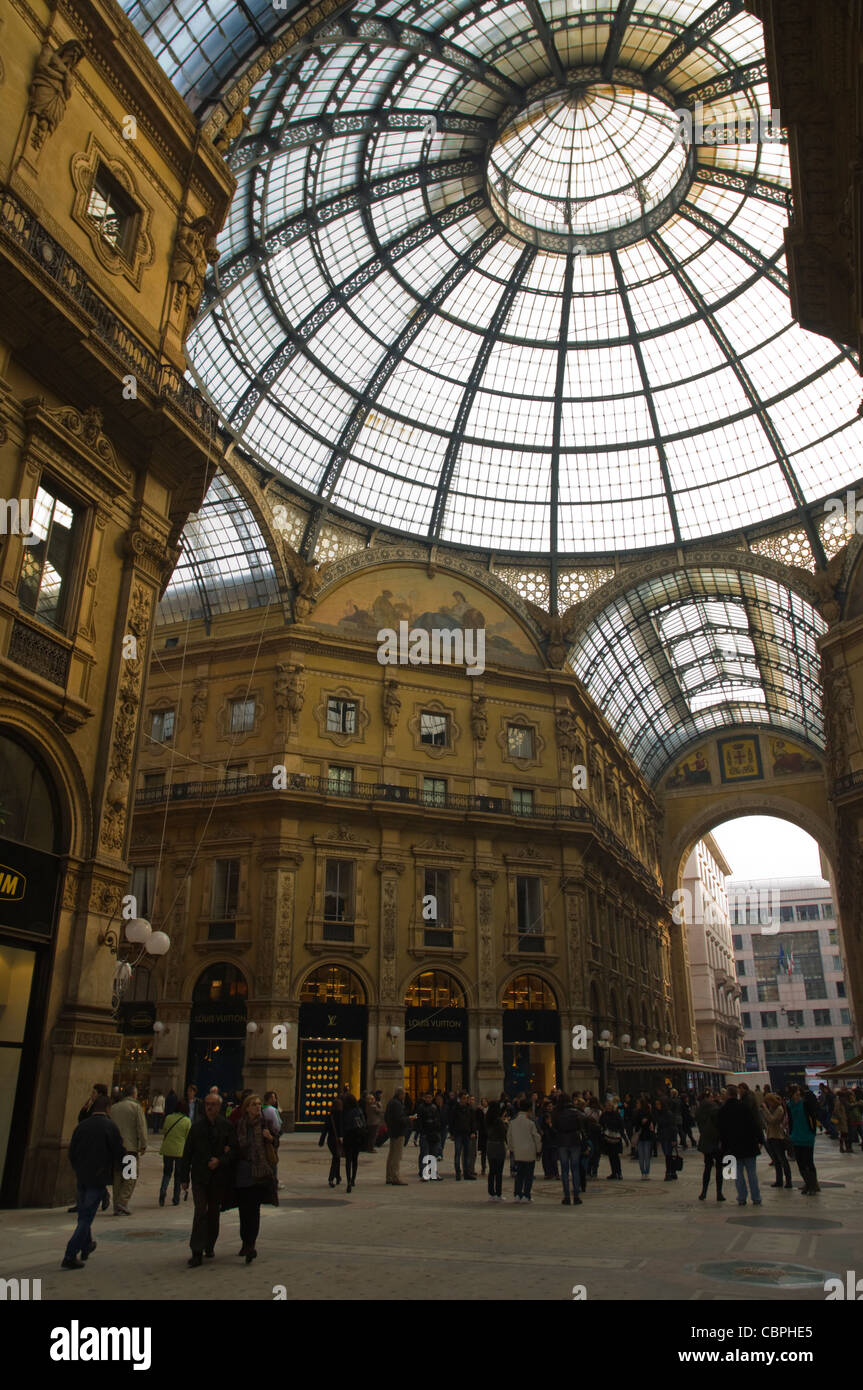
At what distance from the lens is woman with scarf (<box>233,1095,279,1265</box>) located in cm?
966

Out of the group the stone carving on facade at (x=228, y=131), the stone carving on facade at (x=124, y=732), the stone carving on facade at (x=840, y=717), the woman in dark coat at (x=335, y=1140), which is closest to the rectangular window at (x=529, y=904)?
the stone carving on facade at (x=840, y=717)

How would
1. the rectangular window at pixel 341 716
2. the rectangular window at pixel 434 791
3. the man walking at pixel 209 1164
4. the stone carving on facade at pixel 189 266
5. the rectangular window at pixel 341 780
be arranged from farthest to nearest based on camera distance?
1. the rectangular window at pixel 434 791
2. the rectangular window at pixel 341 716
3. the rectangular window at pixel 341 780
4. the stone carving on facade at pixel 189 266
5. the man walking at pixel 209 1164

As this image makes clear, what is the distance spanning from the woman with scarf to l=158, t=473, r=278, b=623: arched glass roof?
3171 centimetres

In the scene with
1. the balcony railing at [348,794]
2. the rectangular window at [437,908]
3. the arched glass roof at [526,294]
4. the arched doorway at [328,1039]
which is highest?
the arched glass roof at [526,294]

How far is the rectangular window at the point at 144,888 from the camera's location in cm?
3722

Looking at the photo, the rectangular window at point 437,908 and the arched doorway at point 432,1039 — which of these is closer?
the arched doorway at point 432,1039

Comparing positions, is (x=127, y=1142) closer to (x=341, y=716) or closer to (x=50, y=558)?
(x=50, y=558)

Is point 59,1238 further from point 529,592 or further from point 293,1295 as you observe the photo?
point 529,592

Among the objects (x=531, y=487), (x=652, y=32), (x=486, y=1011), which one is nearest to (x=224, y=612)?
(x=531, y=487)

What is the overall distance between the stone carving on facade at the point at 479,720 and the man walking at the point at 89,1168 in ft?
104

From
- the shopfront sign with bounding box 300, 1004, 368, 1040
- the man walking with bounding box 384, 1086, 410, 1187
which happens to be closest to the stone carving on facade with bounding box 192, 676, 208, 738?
the shopfront sign with bounding box 300, 1004, 368, 1040

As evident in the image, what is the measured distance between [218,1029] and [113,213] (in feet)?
89.2

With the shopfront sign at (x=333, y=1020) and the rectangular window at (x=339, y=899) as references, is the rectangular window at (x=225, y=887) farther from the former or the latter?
the shopfront sign at (x=333, y=1020)

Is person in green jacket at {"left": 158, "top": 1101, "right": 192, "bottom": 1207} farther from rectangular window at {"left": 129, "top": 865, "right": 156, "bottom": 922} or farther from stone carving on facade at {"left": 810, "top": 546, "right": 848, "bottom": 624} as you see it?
stone carving on facade at {"left": 810, "top": 546, "right": 848, "bottom": 624}
